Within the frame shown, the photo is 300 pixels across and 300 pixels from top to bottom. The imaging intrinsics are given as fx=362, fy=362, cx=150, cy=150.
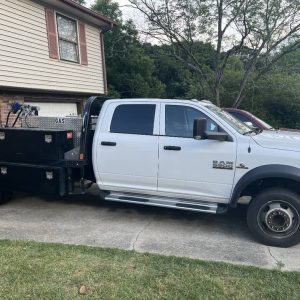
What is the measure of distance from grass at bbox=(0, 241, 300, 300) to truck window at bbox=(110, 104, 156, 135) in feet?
6.43

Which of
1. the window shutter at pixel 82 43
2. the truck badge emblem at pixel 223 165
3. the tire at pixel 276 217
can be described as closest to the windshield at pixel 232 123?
the truck badge emblem at pixel 223 165

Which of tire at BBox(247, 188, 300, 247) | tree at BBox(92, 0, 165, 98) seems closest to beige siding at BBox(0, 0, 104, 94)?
tire at BBox(247, 188, 300, 247)

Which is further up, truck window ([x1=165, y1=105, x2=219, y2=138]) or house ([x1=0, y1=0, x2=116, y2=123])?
house ([x1=0, y1=0, x2=116, y2=123])

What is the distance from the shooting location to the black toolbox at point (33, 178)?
19.1 ft

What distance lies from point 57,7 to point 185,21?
19.3 feet

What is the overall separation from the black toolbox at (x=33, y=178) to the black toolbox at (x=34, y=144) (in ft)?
0.39

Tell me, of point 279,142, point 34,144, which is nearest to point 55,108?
point 34,144

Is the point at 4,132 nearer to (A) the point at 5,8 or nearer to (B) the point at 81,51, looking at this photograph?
(A) the point at 5,8

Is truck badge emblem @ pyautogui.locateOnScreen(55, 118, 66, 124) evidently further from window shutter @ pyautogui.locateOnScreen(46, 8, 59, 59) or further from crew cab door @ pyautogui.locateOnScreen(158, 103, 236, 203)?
window shutter @ pyautogui.locateOnScreen(46, 8, 59, 59)

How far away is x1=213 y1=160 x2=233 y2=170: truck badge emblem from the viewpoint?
5027mm

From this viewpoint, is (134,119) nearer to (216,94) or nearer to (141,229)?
(141,229)

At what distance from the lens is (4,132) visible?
602cm

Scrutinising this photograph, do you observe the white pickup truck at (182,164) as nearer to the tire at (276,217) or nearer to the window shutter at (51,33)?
the tire at (276,217)

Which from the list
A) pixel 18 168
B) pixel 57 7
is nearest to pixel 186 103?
pixel 18 168
